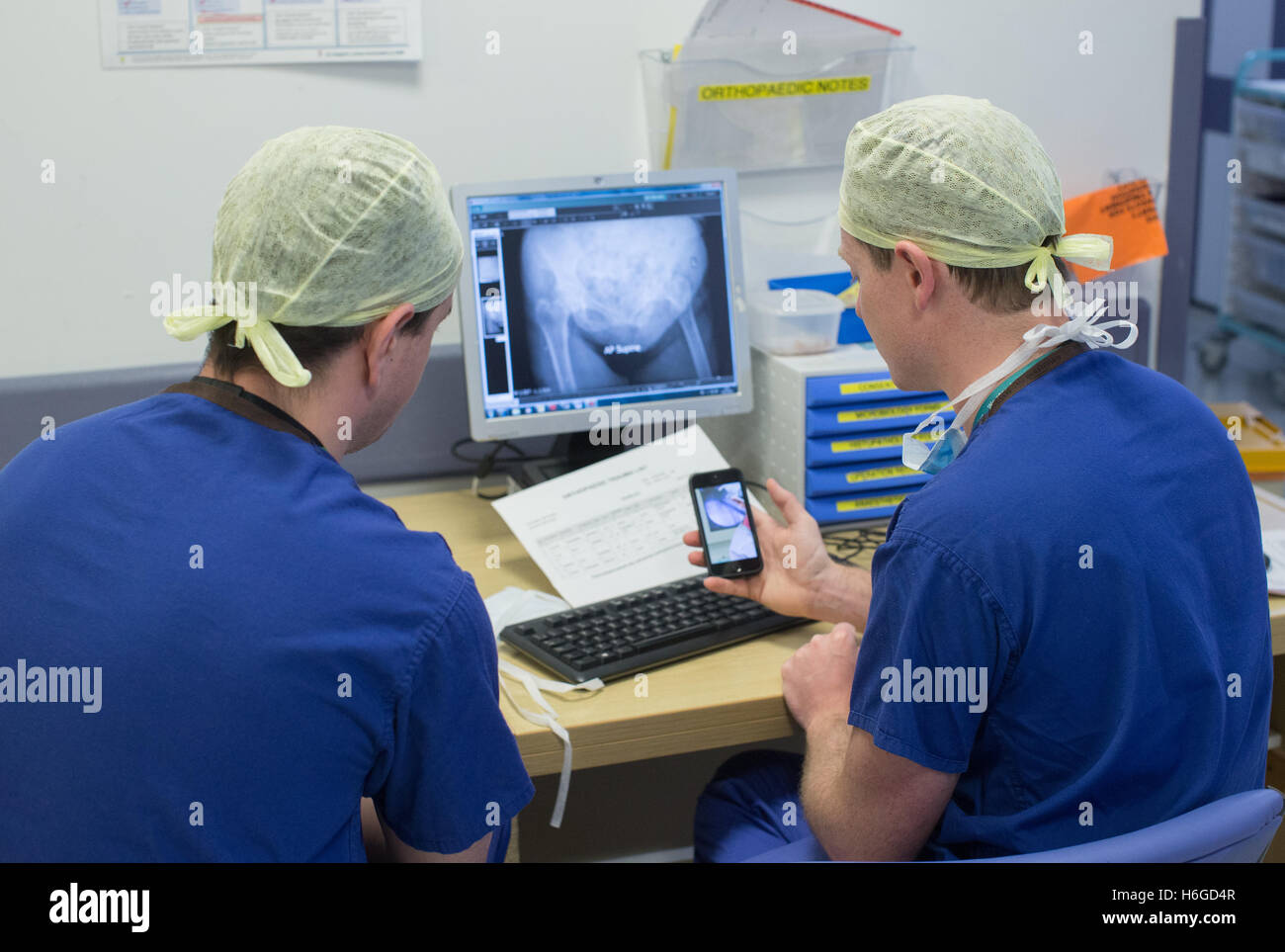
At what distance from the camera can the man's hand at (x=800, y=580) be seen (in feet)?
5.18

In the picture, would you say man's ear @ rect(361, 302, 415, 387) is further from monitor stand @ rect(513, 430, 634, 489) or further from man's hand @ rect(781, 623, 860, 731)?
monitor stand @ rect(513, 430, 634, 489)

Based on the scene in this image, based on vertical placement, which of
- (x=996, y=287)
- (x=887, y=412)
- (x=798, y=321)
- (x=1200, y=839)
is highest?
(x=996, y=287)

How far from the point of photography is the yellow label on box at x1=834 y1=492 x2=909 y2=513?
1920mm

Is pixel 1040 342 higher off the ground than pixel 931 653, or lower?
higher

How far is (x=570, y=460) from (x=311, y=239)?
3.10ft

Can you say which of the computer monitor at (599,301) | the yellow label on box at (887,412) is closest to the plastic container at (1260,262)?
the yellow label on box at (887,412)

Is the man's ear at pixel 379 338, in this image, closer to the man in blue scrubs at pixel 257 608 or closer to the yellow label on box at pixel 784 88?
the man in blue scrubs at pixel 257 608

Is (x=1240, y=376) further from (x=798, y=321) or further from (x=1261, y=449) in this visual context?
(x=798, y=321)

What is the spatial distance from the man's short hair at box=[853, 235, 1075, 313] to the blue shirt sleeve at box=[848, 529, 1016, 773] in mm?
295

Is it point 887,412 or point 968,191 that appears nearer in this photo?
point 968,191

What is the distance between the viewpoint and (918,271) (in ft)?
4.26

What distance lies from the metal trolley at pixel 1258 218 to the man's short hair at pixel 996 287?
12.0ft

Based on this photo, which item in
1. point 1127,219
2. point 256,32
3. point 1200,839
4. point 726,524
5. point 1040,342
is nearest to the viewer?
point 1200,839

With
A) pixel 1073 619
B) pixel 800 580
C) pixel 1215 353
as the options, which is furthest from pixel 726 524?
pixel 1215 353
